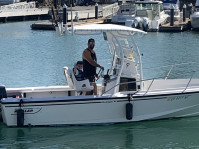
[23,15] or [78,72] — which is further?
[23,15]

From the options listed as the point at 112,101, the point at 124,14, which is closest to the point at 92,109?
the point at 112,101

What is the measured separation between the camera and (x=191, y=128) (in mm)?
16578

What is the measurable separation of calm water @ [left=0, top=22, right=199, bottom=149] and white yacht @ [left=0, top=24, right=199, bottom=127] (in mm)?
299

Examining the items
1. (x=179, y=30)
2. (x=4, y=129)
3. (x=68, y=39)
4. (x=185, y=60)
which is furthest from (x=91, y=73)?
(x=179, y=30)

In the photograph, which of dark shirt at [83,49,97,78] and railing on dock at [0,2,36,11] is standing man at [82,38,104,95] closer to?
dark shirt at [83,49,97,78]

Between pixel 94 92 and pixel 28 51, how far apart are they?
67.6 ft

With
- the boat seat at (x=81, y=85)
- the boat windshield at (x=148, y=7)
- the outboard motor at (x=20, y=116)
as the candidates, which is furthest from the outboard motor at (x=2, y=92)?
the boat windshield at (x=148, y=7)

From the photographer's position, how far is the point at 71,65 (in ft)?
97.8

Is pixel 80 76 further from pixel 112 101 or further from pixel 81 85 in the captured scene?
pixel 112 101

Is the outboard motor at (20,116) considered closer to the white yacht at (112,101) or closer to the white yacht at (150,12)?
the white yacht at (112,101)

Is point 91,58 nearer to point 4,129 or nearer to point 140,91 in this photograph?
point 140,91

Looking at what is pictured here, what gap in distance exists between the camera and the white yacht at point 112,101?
51.5 feet

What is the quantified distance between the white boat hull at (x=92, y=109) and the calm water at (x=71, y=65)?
0.84ft

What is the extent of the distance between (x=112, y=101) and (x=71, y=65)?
14.1 meters
